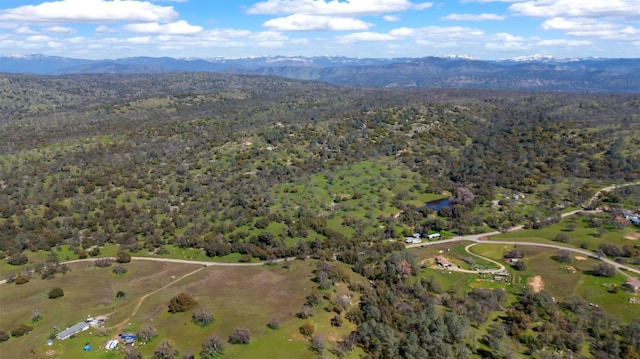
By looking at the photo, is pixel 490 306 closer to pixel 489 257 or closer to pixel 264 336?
pixel 489 257

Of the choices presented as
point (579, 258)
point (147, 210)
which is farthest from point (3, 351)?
point (579, 258)

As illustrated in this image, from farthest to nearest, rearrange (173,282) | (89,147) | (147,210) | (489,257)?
(89,147) < (147,210) < (489,257) < (173,282)

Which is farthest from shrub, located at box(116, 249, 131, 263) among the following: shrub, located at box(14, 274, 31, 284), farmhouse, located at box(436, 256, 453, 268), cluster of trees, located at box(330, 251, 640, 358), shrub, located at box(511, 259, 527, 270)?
shrub, located at box(511, 259, 527, 270)

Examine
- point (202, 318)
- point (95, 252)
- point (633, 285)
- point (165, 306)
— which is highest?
point (202, 318)

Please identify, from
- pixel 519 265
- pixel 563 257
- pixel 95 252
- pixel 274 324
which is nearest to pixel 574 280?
pixel 563 257

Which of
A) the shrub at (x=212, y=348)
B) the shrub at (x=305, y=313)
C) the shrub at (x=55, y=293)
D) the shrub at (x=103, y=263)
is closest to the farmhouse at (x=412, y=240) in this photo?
the shrub at (x=305, y=313)

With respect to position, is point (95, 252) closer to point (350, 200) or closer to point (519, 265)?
point (350, 200)
